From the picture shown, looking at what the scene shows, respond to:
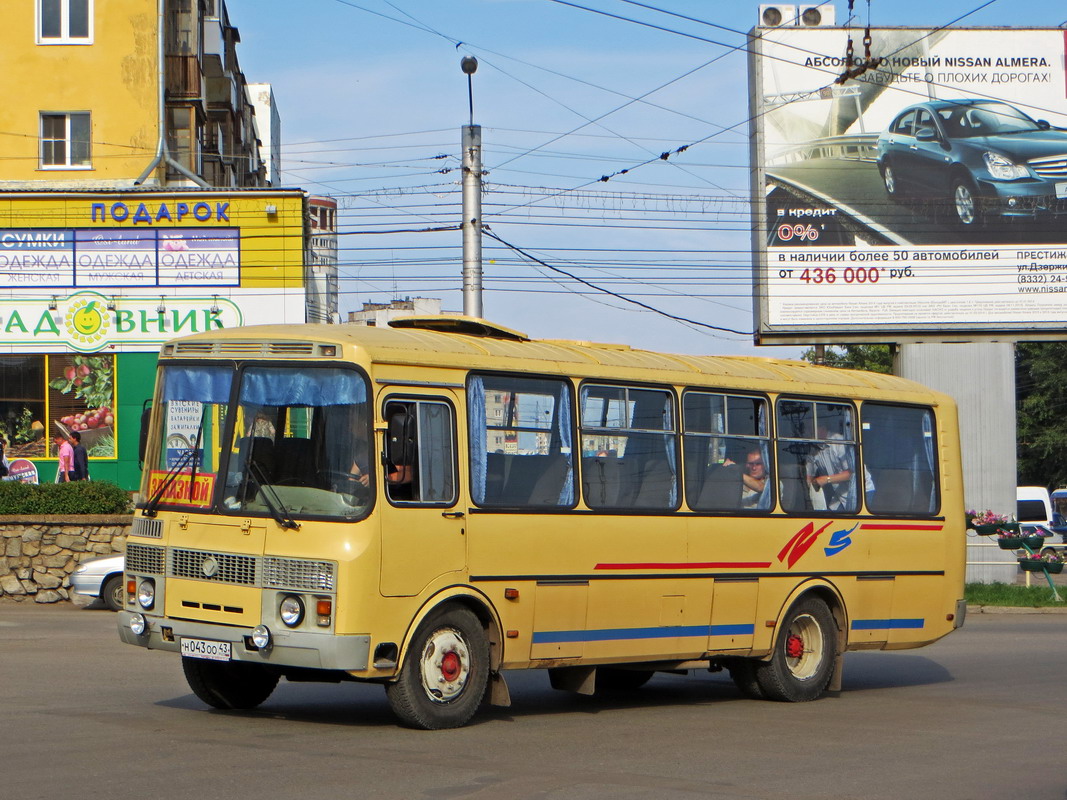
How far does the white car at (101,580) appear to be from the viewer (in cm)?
2145

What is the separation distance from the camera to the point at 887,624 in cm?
1384

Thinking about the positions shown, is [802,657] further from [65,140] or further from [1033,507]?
[1033,507]

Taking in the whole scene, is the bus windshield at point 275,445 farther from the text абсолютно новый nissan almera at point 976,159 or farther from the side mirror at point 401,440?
the text абсолютно новый nissan almera at point 976,159

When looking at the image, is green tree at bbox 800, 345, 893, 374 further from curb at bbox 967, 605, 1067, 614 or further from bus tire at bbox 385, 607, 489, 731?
bus tire at bbox 385, 607, 489, 731

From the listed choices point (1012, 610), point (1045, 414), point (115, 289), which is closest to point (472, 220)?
point (115, 289)

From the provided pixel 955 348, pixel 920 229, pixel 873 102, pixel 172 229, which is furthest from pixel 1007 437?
pixel 172 229

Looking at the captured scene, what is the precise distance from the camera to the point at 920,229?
106 feet

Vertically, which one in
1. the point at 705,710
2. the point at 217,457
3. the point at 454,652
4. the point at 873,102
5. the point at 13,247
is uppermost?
the point at 873,102

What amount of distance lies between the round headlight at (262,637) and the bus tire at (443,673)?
2.85 ft

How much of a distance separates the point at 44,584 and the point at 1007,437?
22097mm

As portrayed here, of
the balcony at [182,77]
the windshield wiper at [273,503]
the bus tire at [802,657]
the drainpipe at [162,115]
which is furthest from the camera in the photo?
the balcony at [182,77]

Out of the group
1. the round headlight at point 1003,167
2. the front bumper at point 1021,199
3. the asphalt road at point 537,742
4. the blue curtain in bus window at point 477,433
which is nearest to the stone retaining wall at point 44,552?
the asphalt road at point 537,742

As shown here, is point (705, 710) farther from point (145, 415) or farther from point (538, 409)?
point (145, 415)

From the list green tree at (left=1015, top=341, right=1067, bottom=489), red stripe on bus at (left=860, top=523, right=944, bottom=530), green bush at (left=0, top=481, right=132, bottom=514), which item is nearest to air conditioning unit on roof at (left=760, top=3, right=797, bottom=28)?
green bush at (left=0, top=481, right=132, bottom=514)
